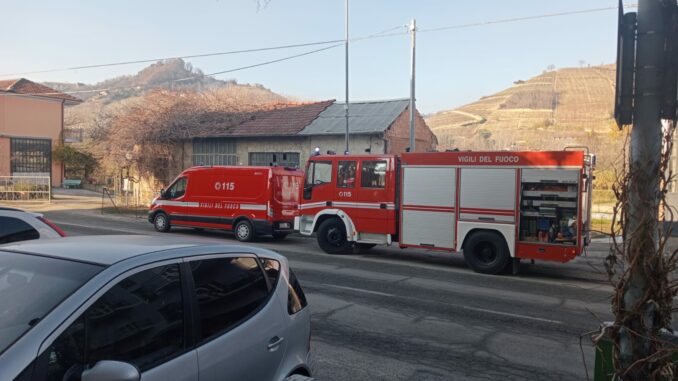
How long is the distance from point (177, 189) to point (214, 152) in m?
9.00

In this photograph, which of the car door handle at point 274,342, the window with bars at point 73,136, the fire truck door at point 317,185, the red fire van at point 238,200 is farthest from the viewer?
the window with bars at point 73,136

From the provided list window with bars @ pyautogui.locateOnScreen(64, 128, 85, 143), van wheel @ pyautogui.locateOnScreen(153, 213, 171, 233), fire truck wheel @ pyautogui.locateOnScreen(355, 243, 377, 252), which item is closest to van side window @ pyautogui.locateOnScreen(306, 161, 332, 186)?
fire truck wheel @ pyautogui.locateOnScreen(355, 243, 377, 252)

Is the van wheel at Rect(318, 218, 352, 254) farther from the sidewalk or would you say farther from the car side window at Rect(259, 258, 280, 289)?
the sidewalk

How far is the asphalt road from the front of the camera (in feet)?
19.0

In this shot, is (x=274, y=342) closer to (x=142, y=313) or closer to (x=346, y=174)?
(x=142, y=313)

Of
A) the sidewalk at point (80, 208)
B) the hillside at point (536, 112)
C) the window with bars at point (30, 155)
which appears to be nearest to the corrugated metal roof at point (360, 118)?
the sidewalk at point (80, 208)

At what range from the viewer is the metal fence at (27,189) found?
101 ft

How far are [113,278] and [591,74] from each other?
403 ft

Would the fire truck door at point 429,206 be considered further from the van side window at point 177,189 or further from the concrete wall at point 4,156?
the concrete wall at point 4,156

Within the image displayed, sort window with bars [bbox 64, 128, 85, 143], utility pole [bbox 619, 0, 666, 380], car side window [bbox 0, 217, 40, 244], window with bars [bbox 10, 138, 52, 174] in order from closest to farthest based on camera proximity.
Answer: utility pole [bbox 619, 0, 666, 380]
car side window [bbox 0, 217, 40, 244]
window with bars [bbox 10, 138, 52, 174]
window with bars [bbox 64, 128, 85, 143]

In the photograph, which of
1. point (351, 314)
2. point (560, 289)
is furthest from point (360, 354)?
point (560, 289)

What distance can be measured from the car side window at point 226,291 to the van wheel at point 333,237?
1038 cm

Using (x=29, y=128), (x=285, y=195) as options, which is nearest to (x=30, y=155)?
(x=29, y=128)

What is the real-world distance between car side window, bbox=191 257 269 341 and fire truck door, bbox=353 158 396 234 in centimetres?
971
